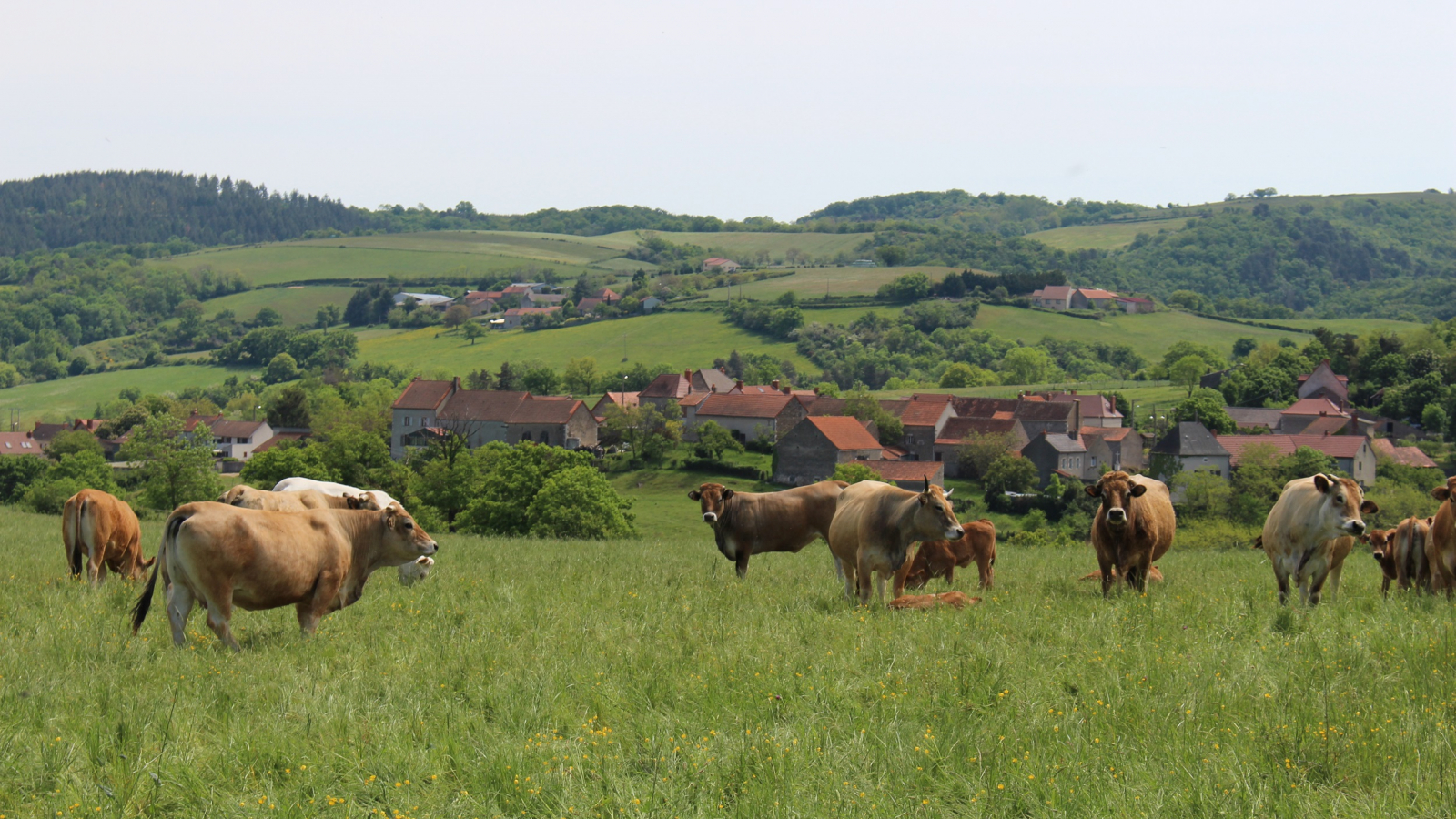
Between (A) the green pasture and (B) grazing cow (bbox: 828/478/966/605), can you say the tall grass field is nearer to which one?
(B) grazing cow (bbox: 828/478/966/605)

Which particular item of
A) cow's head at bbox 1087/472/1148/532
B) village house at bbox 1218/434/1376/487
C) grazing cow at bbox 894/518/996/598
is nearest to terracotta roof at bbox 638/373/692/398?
village house at bbox 1218/434/1376/487

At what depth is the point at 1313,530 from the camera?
1264 centimetres

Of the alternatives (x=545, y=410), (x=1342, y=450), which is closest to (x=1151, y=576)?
(x=1342, y=450)

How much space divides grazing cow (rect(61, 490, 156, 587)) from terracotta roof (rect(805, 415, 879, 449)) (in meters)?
80.0

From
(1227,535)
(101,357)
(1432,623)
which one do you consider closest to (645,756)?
(1432,623)

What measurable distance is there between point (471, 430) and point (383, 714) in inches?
4367

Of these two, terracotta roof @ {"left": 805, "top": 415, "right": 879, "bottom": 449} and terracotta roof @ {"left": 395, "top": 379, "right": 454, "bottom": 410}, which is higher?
terracotta roof @ {"left": 805, "top": 415, "right": 879, "bottom": 449}

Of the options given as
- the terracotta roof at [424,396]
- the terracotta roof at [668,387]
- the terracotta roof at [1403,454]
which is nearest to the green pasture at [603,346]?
the terracotta roof at [668,387]

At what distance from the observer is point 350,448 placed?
57625 millimetres

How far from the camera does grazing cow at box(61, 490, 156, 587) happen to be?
47.6ft

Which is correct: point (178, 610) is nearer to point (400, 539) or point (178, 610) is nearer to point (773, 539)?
point (400, 539)

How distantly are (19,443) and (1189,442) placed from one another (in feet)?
393

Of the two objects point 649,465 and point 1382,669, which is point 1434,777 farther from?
point 649,465

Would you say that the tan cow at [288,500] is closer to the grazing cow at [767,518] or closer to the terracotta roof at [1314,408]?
the grazing cow at [767,518]
